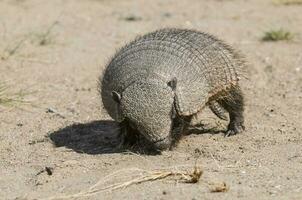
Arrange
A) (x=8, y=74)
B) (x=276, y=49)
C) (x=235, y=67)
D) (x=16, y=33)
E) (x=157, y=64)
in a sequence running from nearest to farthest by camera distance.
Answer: (x=157, y=64)
(x=235, y=67)
(x=8, y=74)
(x=276, y=49)
(x=16, y=33)

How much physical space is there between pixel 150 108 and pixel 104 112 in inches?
66.7

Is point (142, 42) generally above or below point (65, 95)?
above

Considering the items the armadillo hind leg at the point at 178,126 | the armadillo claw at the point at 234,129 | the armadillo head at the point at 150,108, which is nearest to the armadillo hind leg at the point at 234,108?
the armadillo claw at the point at 234,129

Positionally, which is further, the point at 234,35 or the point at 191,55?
the point at 234,35

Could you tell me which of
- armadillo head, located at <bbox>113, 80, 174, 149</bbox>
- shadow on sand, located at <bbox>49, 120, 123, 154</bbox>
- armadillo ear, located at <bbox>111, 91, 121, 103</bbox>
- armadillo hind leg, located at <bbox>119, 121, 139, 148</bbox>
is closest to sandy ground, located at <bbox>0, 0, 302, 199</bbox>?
shadow on sand, located at <bbox>49, 120, 123, 154</bbox>

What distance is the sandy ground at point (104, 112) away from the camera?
559 cm

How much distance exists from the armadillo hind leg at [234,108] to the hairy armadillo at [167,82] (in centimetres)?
1

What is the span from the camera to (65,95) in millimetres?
8406

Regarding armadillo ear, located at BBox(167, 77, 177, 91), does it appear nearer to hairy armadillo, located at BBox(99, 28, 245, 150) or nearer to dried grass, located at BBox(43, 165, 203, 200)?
hairy armadillo, located at BBox(99, 28, 245, 150)

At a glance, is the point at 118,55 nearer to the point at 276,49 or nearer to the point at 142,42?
the point at 142,42

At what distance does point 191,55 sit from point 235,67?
570 mm

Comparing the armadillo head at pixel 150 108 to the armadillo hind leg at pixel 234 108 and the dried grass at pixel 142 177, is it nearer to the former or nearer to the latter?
the dried grass at pixel 142 177

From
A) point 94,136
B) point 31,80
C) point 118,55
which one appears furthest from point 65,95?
point 118,55

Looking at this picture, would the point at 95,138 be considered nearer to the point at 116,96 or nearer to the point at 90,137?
the point at 90,137
